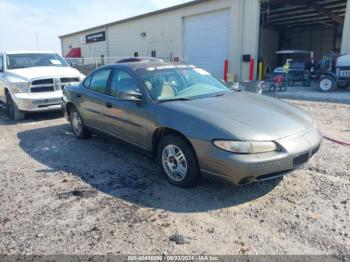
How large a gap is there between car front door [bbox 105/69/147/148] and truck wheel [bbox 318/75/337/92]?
1154cm

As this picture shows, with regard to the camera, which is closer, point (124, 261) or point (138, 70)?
point (124, 261)

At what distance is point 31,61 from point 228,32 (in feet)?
38.1

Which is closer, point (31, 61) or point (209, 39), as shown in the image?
point (31, 61)

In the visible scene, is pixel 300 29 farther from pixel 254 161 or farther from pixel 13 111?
pixel 254 161

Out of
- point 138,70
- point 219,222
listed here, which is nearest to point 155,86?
point 138,70

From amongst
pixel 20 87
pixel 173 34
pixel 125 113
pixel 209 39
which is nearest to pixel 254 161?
pixel 125 113

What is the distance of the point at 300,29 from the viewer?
28.2 meters

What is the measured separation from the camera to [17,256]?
2.61 meters

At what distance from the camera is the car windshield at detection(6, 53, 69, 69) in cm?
853

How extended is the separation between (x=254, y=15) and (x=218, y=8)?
2404mm

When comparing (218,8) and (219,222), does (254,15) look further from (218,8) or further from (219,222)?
(219,222)

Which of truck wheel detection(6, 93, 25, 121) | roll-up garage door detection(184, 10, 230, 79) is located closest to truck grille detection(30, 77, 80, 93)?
truck wheel detection(6, 93, 25, 121)

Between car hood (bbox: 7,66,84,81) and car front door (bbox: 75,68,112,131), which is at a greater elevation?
car hood (bbox: 7,66,84,81)

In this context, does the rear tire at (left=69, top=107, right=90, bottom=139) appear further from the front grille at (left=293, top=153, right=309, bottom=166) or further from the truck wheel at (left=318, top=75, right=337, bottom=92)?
the truck wheel at (left=318, top=75, right=337, bottom=92)
